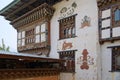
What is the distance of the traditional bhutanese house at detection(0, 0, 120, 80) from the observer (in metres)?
10.8

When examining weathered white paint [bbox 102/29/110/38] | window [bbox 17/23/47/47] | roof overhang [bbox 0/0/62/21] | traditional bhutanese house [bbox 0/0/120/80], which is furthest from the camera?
roof overhang [bbox 0/0/62/21]

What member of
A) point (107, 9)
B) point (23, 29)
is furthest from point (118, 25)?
point (23, 29)

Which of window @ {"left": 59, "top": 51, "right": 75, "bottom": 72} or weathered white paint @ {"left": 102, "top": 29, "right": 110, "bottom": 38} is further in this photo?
window @ {"left": 59, "top": 51, "right": 75, "bottom": 72}

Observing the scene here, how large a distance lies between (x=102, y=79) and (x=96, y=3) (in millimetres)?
3898

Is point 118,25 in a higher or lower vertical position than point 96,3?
lower

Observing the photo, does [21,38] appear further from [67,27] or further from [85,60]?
[85,60]

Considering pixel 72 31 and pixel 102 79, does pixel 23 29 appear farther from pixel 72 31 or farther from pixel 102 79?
pixel 102 79

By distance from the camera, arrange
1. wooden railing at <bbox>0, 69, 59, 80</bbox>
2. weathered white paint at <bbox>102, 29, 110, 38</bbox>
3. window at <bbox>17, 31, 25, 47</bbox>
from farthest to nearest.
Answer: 1. window at <bbox>17, 31, 25, 47</bbox>
2. weathered white paint at <bbox>102, 29, 110, 38</bbox>
3. wooden railing at <bbox>0, 69, 59, 80</bbox>

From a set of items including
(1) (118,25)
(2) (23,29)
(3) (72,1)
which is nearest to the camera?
(1) (118,25)

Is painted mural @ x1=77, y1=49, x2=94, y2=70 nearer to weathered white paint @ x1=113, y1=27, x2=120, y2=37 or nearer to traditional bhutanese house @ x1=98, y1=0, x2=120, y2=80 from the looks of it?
traditional bhutanese house @ x1=98, y1=0, x2=120, y2=80

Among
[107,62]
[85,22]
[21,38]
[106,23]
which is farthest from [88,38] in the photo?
[21,38]

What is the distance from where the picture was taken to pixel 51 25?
49.7 ft

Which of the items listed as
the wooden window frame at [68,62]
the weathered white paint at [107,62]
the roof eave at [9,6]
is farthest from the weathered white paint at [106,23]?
the roof eave at [9,6]

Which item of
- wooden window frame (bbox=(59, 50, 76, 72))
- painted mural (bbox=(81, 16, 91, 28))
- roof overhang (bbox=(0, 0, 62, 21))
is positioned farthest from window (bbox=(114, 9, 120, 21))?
roof overhang (bbox=(0, 0, 62, 21))
